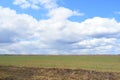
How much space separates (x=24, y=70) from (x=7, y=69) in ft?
6.60

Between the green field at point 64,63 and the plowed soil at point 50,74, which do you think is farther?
the green field at point 64,63

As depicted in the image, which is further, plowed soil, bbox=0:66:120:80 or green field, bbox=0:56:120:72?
green field, bbox=0:56:120:72

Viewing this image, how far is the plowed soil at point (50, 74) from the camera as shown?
37.8 meters

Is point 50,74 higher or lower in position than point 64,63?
lower

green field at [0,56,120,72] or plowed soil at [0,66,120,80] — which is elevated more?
green field at [0,56,120,72]

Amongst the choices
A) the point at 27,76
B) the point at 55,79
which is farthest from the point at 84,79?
the point at 27,76

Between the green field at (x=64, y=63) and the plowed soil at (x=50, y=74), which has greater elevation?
the green field at (x=64, y=63)

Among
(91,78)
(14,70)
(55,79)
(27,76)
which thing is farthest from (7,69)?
(91,78)

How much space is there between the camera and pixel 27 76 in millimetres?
38250

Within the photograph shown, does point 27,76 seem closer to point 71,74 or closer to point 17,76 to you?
point 17,76

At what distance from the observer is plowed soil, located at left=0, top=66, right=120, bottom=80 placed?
3781cm

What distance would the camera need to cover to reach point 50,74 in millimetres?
39844

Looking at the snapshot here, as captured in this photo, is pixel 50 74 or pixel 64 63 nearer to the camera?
pixel 50 74

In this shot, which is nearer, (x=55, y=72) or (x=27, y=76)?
(x=27, y=76)
